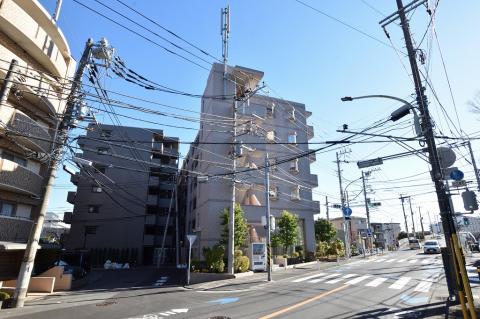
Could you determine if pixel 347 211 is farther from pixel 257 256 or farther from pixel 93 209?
pixel 93 209

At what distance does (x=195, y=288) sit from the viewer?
649 inches

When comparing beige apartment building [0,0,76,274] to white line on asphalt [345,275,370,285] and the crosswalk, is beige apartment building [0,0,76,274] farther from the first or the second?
the crosswalk

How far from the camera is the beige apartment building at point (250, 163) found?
26.8 meters

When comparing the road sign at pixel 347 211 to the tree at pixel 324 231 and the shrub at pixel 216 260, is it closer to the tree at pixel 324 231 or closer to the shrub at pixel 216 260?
the tree at pixel 324 231

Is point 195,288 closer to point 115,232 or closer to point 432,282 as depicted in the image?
point 432,282

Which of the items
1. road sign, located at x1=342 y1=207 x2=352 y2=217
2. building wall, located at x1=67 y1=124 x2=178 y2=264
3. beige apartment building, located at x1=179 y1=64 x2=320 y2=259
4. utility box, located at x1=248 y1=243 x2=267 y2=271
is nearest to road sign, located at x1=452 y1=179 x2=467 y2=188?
beige apartment building, located at x1=179 y1=64 x2=320 y2=259

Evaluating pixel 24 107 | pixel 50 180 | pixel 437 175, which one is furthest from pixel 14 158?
pixel 437 175

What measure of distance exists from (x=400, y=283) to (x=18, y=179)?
68.0 ft

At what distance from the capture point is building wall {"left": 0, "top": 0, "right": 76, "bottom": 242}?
13.8 metres

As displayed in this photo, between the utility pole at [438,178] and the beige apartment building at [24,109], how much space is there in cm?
1474

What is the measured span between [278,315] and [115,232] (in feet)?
103

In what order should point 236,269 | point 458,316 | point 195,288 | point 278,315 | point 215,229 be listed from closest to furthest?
point 458,316 < point 278,315 < point 195,288 < point 236,269 < point 215,229

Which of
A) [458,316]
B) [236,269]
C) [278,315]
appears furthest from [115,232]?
Answer: [458,316]

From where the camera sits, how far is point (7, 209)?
1577cm
